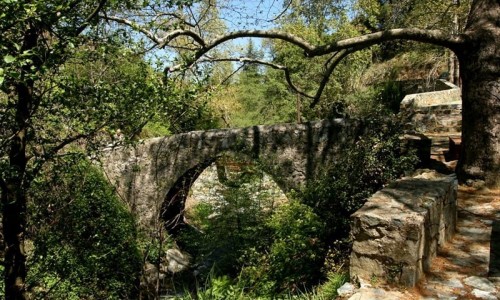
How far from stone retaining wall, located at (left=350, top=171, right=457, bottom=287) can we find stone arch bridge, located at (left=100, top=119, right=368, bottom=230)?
4.55m

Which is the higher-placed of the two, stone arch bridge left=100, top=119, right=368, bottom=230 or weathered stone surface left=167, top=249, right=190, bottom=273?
stone arch bridge left=100, top=119, right=368, bottom=230

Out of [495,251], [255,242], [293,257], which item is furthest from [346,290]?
[255,242]

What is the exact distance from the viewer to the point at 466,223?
14.1 ft

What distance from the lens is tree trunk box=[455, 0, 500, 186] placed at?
5.19 m

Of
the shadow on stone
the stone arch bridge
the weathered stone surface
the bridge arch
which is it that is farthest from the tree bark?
the weathered stone surface

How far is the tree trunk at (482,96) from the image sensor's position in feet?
17.0

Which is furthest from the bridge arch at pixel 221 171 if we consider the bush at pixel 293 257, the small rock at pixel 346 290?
the small rock at pixel 346 290

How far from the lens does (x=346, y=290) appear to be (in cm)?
306

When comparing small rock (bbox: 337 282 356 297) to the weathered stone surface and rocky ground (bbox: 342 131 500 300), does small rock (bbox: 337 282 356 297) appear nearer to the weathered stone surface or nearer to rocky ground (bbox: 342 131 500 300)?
rocky ground (bbox: 342 131 500 300)

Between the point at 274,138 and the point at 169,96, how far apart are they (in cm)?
473

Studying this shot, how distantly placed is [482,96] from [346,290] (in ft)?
11.5

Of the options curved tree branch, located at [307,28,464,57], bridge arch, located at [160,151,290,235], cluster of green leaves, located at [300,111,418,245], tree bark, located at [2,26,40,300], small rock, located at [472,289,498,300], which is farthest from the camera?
bridge arch, located at [160,151,290,235]

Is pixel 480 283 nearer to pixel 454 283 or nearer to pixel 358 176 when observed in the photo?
pixel 454 283

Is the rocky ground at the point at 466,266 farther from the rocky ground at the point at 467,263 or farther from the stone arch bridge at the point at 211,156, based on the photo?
the stone arch bridge at the point at 211,156
